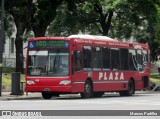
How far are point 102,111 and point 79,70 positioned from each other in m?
10.4

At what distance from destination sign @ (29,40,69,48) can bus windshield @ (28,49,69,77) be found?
253mm

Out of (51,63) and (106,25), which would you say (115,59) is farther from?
(106,25)

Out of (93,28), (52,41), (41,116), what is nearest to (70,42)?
(52,41)

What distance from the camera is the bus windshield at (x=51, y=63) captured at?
29.3 meters

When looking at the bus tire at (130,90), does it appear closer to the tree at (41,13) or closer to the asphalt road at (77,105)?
the asphalt road at (77,105)

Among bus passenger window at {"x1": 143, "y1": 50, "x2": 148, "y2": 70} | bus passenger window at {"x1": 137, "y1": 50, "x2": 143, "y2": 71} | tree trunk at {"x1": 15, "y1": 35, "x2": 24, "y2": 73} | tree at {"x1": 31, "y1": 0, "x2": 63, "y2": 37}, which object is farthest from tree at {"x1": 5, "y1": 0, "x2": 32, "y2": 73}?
bus passenger window at {"x1": 137, "y1": 50, "x2": 143, "y2": 71}

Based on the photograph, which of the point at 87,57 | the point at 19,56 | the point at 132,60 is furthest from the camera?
the point at 19,56

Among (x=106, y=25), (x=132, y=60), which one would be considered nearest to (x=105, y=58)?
(x=132, y=60)

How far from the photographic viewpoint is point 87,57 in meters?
30.5

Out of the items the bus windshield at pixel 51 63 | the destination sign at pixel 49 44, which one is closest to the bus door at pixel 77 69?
the bus windshield at pixel 51 63

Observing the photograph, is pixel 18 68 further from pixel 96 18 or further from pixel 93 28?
pixel 93 28

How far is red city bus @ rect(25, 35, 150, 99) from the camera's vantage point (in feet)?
96.1

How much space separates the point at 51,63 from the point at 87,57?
212 centimetres

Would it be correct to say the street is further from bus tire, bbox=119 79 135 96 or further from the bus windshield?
bus tire, bbox=119 79 135 96
